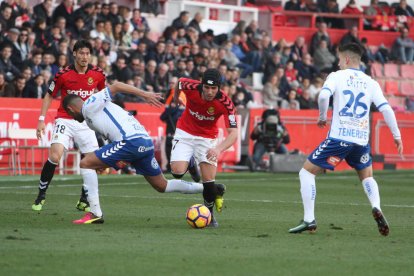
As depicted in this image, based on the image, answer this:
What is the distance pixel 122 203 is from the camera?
16406 mm

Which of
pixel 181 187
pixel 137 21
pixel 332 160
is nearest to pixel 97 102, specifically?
pixel 181 187

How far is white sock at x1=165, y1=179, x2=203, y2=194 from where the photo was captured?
42.2 ft

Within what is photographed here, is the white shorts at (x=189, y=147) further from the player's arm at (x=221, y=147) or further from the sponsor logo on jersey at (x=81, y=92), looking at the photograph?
the sponsor logo on jersey at (x=81, y=92)

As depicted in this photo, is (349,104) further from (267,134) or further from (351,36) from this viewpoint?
(351,36)

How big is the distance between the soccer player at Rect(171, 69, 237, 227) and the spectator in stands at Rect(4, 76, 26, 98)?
10.4m

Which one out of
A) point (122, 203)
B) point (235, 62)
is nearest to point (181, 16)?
point (235, 62)

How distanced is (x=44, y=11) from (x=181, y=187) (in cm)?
1511

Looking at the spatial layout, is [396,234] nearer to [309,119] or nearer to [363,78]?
[363,78]

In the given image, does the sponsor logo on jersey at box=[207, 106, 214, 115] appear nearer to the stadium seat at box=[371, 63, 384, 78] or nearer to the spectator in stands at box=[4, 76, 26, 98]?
the spectator in stands at box=[4, 76, 26, 98]

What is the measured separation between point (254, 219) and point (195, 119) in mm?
1475

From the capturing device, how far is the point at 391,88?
3678cm

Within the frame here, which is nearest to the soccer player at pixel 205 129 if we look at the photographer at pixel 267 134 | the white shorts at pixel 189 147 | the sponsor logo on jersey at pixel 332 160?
the white shorts at pixel 189 147

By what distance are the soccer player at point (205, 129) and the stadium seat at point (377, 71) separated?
23283mm

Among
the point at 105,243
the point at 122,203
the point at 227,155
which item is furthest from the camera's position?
the point at 227,155
